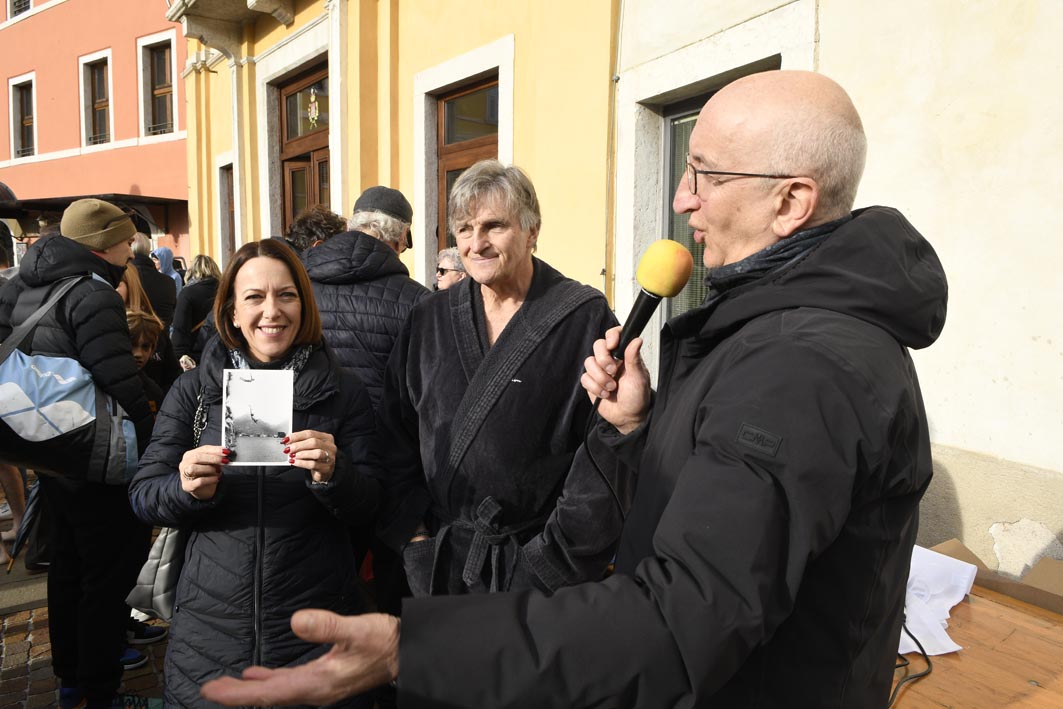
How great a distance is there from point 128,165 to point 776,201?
19915 millimetres

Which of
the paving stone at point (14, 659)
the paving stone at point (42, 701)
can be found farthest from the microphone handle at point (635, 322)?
the paving stone at point (14, 659)

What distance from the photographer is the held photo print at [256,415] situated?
2.01 meters

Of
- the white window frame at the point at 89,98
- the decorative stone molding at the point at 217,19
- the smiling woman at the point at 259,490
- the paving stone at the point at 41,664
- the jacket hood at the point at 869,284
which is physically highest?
the white window frame at the point at 89,98

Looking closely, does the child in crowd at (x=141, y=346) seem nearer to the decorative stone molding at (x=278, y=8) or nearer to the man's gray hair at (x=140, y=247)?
the man's gray hair at (x=140, y=247)

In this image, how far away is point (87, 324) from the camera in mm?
3104

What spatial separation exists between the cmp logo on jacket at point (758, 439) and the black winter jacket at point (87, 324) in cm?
291

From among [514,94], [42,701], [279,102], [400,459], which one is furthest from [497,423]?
[279,102]

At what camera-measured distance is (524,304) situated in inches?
96.5

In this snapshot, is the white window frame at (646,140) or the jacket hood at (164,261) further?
the jacket hood at (164,261)

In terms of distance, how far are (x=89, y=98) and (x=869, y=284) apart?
2272 cm

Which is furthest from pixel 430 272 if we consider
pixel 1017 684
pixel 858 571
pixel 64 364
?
pixel 858 571

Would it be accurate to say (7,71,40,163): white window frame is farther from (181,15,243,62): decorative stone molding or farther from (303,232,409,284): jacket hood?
(303,232,409,284): jacket hood

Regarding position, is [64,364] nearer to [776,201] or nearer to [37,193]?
[776,201]

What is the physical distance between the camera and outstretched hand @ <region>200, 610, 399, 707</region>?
90 cm
